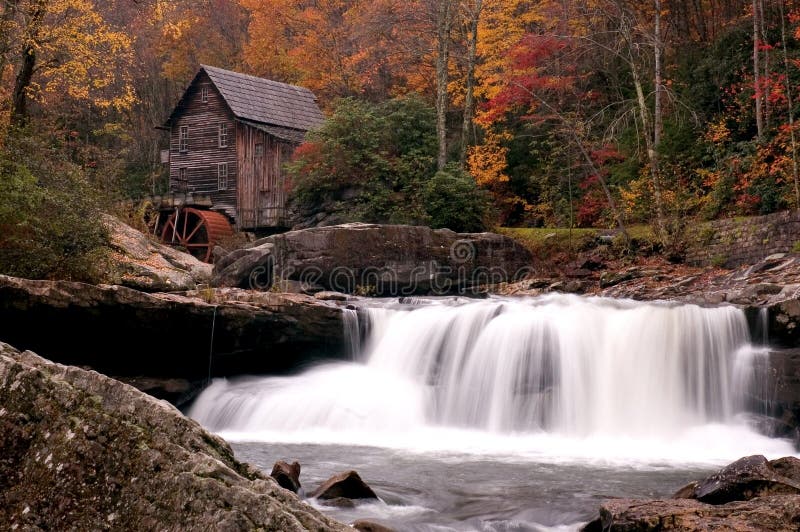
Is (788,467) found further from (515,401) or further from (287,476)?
(515,401)

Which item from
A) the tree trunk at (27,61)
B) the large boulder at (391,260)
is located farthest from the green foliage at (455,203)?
the tree trunk at (27,61)

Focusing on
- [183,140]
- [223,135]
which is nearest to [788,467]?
[223,135]

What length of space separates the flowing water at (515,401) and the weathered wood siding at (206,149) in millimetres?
21069

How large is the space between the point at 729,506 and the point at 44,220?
12320 millimetres

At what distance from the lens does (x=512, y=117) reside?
109 ft

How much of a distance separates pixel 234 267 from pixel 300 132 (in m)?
15.9

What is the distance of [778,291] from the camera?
14.5 m

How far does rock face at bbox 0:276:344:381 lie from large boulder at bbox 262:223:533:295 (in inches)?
235

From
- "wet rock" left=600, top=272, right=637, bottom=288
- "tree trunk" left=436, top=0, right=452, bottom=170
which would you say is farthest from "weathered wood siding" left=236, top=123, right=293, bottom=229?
"wet rock" left=600, top=272, right=637, bottom=288

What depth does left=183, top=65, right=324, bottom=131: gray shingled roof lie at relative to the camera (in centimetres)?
3591

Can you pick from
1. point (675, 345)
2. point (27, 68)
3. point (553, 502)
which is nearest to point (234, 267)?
point (27, 68)

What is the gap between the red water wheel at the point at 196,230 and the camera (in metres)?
32.6

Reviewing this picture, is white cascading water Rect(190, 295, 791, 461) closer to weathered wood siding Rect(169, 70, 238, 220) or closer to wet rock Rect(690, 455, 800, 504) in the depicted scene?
wet rock Rect(690, 455, 800, 504)

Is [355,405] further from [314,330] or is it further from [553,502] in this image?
[553,502]
